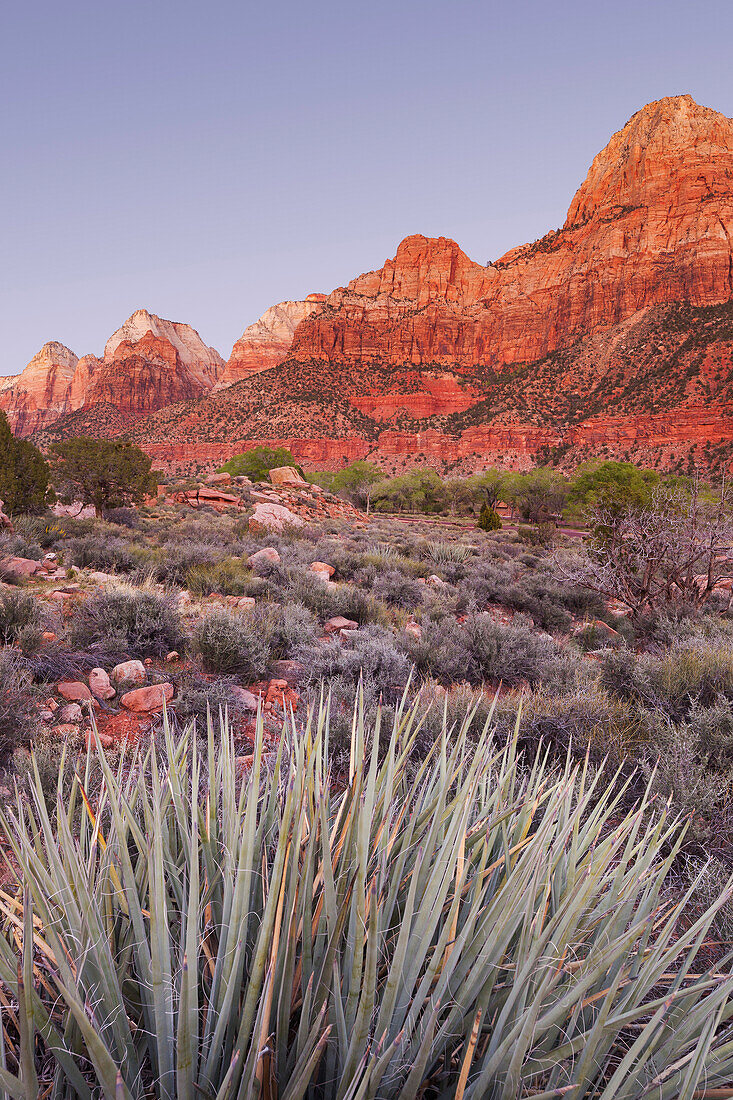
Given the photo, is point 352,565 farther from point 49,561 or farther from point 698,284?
point 698,284

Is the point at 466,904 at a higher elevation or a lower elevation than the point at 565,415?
lower

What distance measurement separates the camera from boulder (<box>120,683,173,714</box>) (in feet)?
10.7

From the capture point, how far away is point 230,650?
3.92 metres

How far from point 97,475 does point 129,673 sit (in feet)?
41.9

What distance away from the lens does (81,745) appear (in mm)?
2787

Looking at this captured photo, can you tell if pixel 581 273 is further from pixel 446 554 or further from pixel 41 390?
pixel 41 390

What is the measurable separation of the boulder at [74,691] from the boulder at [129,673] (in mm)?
238

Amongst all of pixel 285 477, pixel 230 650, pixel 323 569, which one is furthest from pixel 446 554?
pixel 285 477

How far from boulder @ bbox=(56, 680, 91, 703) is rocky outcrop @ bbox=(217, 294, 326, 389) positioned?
137634 mm

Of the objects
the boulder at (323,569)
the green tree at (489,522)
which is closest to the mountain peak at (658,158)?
the green tree at (489,522)

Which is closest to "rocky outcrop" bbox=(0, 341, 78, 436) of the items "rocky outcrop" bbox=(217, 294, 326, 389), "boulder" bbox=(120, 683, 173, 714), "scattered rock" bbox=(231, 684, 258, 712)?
"rocky outcrop" bbox=(217, 294, 326, 389)

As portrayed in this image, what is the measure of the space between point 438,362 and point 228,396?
41653 millimetres

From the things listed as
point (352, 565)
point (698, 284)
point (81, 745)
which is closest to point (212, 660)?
point (81, 745)

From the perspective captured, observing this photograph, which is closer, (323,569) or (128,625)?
(128,625)
